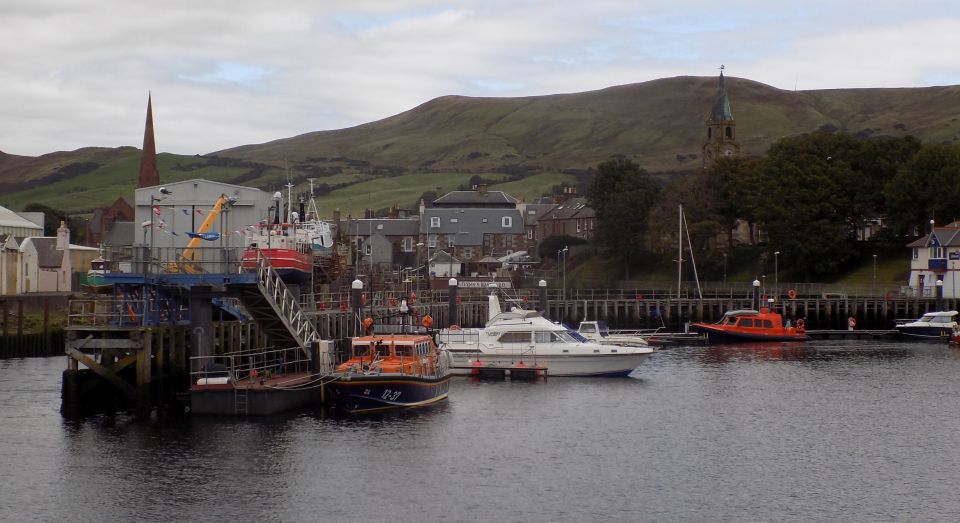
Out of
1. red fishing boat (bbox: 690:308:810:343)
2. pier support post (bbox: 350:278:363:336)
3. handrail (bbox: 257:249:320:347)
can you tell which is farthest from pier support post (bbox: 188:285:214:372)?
red fishing boat (bbox: 690:308:810:343)

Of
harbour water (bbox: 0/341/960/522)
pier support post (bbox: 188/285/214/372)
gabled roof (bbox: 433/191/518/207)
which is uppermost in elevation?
gabled roof (bbox: 433/191/518/207)

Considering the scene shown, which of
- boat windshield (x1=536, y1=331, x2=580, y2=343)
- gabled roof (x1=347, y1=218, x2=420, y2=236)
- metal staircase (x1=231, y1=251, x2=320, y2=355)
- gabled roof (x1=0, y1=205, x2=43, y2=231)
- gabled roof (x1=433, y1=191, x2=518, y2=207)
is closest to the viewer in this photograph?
metal staircase (x1=231, y1=251, x2=320, y2=355)

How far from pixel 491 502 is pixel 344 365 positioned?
15.6 meters

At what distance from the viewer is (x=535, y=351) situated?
63375mm

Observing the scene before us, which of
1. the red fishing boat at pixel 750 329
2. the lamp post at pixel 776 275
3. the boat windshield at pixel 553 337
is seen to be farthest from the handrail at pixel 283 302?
the lamp post at pixel 776 275

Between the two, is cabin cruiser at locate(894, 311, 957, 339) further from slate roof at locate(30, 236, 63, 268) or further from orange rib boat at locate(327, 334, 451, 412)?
slate roof at locate(30, 236, 63, 268)

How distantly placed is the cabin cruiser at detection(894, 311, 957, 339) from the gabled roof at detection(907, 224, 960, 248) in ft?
40.0

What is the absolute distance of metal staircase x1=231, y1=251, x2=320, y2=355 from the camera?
48031 mm

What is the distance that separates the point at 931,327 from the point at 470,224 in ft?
279

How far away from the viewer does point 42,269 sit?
100375 millimetres

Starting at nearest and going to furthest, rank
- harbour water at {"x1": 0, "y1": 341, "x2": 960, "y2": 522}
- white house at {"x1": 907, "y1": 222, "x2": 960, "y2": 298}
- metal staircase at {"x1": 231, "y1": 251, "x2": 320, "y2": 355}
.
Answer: harbour water at {"x1": 0, "y1": 341, "x2": 960, "y2": 522}
metal staircase at {"x1": 231, "y1": 251, "x2": 320, "y2": 355}
white house at {"x1": 907, "y1": 222, "x2": 960, "y2": 298}

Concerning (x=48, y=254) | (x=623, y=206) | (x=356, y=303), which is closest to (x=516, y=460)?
(x=356, y=303)

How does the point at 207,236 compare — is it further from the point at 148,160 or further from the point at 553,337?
the point at 148,160

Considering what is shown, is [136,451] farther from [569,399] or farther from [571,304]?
[571,304]
